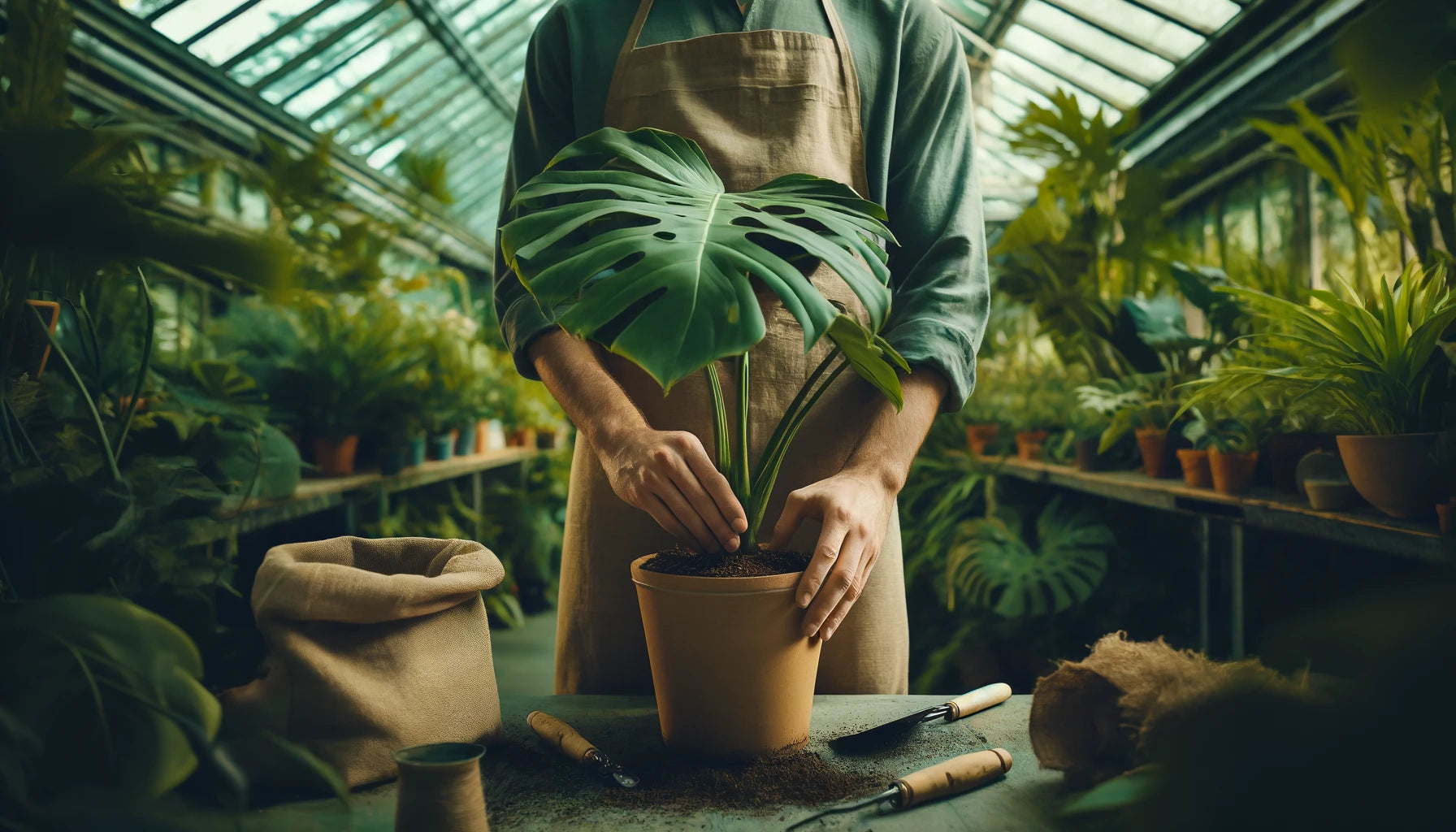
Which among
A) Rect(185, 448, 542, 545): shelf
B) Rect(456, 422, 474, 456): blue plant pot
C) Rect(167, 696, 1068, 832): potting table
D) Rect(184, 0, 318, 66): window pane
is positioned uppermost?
Rect(184, 0, 318, 66): window pane

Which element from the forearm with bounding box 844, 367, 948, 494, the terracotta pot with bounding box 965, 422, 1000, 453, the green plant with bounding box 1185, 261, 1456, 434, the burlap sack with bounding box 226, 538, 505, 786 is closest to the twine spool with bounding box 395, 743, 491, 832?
the burlap sack with bounding box 226, 538, 505, 786

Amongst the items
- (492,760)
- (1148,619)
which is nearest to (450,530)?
(1148,619)

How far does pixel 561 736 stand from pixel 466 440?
364 centimetres

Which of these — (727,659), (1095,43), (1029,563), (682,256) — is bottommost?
(1029,563)

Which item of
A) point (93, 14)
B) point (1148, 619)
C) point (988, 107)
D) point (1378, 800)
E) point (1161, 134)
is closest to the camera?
point (1378, 800)

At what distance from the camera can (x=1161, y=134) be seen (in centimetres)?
511

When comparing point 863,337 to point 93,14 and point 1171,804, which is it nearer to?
point 1171,804

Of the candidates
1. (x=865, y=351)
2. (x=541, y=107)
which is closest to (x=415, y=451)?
(x=541, y=107)

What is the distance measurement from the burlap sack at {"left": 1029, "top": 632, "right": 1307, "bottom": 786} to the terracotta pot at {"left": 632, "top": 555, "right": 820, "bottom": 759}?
211 millimetres

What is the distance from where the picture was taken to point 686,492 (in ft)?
2.47

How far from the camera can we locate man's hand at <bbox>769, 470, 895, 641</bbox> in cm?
74

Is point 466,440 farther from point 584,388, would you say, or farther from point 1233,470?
point 584,388

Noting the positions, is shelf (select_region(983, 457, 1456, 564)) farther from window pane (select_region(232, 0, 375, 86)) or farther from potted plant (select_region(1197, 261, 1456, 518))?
window pane (select_region(232, 0, 375, 86))

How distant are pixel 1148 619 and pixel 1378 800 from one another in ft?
10.2
